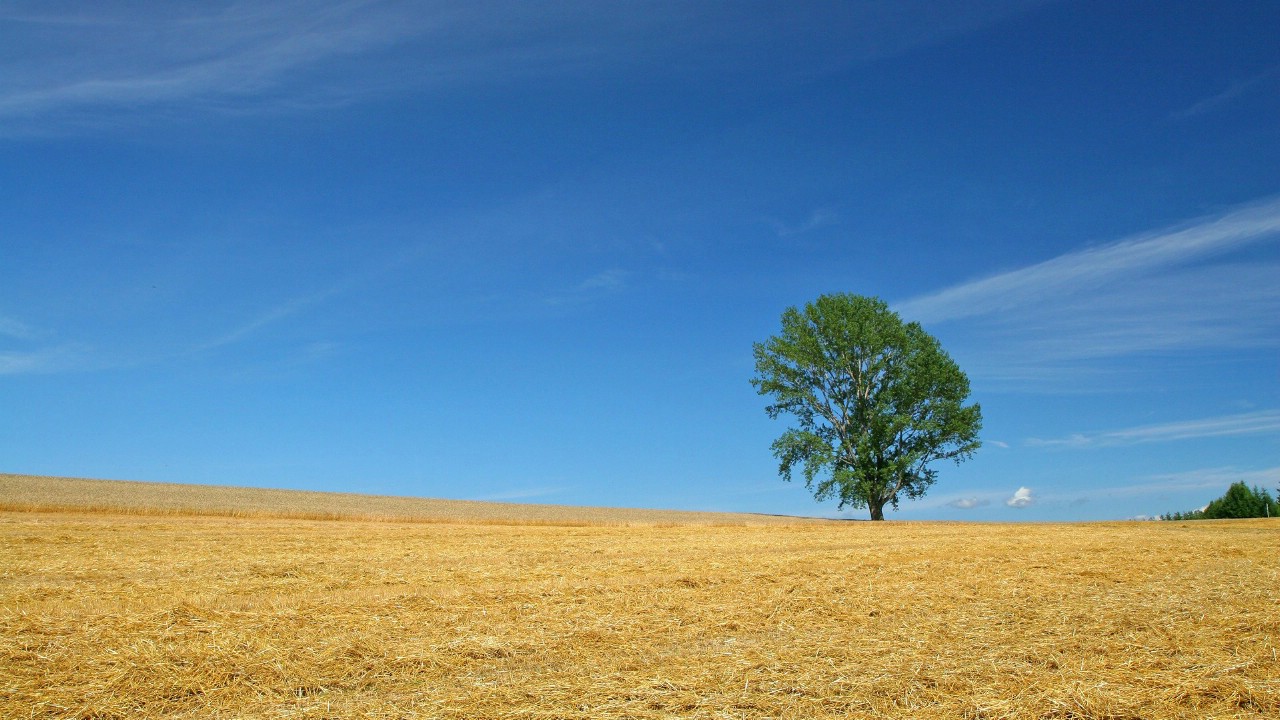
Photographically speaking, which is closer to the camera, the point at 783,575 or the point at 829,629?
the point at 829,629

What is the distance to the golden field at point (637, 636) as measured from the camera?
5.92 metres

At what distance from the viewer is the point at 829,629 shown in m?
8.46

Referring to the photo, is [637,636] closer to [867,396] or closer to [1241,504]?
[867,396]

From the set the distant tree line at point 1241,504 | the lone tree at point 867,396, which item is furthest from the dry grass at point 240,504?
the distant tree line at point 1241,504

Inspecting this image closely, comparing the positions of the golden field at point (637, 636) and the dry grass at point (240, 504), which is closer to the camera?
the golden field at point (637, 636)

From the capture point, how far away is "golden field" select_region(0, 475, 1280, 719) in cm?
592

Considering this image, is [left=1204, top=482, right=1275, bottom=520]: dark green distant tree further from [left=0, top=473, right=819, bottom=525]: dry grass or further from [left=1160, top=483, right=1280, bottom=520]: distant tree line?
[left=0, top=473, right=819, bottom=525]: dry grass

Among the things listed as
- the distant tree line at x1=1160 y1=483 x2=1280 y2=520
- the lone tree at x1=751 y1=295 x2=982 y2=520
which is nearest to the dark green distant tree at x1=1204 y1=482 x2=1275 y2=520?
the distant tree line at x1=1160 y1=483 x2=1280 y2=520

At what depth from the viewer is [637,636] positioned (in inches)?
316

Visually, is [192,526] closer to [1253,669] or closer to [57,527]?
[57,527]

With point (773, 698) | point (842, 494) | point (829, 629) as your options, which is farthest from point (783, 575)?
point (842, 494)

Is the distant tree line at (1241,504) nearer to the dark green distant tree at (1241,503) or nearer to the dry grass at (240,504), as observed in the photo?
the dark green distant tree at (1241,503)

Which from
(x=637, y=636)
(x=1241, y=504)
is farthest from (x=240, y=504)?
(x=1241, y=504)

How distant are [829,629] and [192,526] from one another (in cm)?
2305
